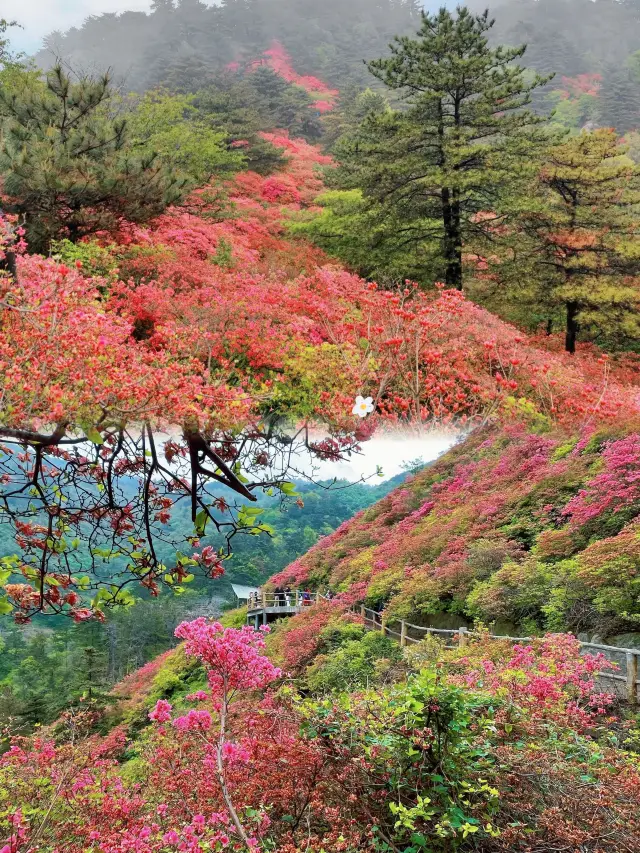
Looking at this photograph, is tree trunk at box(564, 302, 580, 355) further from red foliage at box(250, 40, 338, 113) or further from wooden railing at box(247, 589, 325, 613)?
red foliage at box(250, 40, 338, 113)

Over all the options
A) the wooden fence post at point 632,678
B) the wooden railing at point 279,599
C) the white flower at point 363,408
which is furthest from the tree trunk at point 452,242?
the wooden fence post at point 632,678

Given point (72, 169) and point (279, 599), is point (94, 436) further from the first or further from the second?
point (279, 599)

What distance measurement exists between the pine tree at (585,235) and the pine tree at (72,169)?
8459 mm

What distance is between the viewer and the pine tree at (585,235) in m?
15.0

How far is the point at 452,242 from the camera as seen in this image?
47.6ft

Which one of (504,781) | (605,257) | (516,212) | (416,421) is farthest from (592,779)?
(605,257)

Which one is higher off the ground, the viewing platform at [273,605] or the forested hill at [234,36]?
the forested hill at [234,36]

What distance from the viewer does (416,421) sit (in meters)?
7.89

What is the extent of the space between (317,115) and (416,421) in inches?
1456

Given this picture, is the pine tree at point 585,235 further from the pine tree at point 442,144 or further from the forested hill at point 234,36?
the forested hill at point 234,36

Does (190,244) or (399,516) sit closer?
(190,244)

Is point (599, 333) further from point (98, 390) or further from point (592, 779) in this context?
point (98, 390)

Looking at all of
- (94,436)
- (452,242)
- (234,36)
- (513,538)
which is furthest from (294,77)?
(94,436)

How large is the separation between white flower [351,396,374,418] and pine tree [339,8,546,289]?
314 inches
